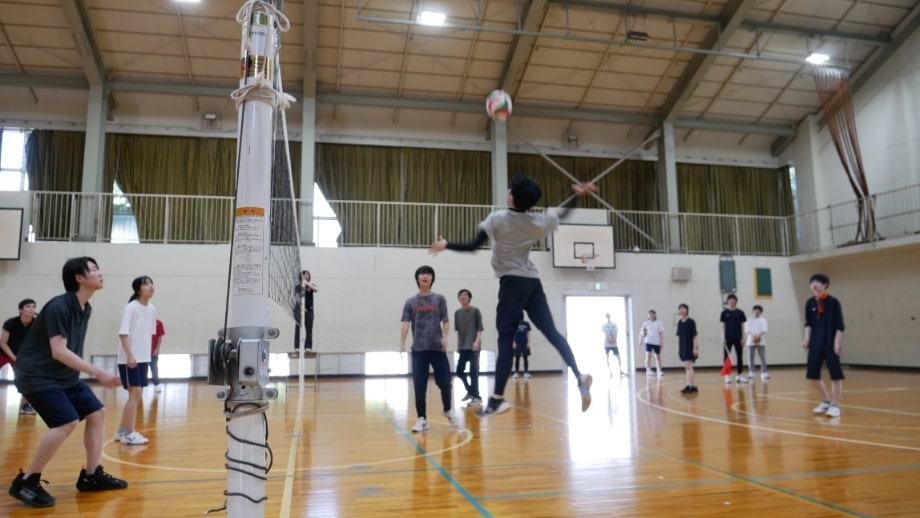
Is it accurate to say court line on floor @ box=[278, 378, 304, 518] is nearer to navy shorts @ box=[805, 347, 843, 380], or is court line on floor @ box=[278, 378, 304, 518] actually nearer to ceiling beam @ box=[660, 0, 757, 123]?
navy shorts @ box=[805, 347, 843, 380]

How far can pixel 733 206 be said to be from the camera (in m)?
21.6

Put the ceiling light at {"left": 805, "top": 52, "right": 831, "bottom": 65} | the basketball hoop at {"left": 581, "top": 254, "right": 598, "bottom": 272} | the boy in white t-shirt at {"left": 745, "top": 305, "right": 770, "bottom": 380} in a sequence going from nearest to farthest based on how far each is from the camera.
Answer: the boy in white t-shirt at {"left": 745, "top": 305, "right": 770, "bottom": 380} → the basketball hoop at {"left": 581, "top": 254, "right": 598, "bottom": 272} → the ceiling light at {"left": 805, "top": 52, "right": 831, "bottom": 65}

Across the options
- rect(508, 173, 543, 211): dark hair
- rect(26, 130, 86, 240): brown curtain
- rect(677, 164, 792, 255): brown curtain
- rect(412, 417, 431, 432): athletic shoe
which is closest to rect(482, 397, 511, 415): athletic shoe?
rect(508, 173, 543, 211): dark hair

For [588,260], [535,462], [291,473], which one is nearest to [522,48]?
[588,260]

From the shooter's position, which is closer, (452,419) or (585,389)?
(585,389)

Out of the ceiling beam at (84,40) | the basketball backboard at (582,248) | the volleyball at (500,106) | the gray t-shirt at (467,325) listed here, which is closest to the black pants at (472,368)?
the gray t-shirt at (467,325)

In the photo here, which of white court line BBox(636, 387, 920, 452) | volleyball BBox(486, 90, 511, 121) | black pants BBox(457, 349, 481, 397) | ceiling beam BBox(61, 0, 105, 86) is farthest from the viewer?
ceiling beam BBox(61, 0, 105, 86)

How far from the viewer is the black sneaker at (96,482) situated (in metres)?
4.45

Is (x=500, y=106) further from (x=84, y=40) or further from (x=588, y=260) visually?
(x=84, y=40)

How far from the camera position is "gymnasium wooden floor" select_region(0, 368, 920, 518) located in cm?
400

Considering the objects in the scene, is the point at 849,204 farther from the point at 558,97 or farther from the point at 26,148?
the point at 26,148

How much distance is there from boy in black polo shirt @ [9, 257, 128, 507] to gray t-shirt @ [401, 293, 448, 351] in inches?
129

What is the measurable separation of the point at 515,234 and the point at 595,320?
49.3 feet

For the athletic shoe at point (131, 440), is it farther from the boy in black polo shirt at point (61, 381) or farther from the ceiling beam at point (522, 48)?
the ceiling beam at point (522, 48)
